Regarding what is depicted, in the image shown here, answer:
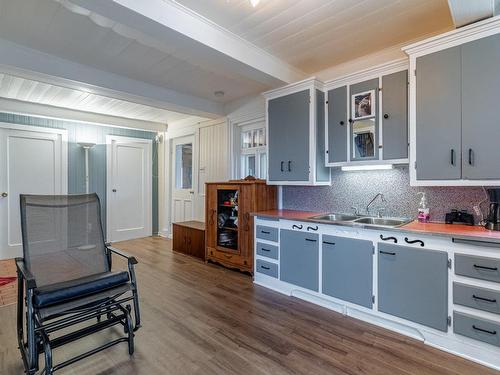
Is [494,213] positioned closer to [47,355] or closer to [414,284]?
[414,284]

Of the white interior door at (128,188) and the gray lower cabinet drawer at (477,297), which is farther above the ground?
the white interior door at (128,188)

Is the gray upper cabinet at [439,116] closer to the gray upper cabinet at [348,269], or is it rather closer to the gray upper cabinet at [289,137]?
the gray upper cabinet at [348,269]

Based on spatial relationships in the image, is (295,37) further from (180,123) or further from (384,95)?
(180,123)

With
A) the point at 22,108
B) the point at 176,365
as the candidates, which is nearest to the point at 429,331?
the point at 176,365

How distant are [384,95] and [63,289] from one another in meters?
3.09

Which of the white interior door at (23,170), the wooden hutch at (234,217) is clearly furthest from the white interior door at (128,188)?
the wooden hutch at (234,217)

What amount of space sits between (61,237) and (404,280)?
2823mm

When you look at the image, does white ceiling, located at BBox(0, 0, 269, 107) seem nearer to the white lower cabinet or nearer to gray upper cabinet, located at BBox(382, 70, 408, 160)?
gray upper cabinet, located at BBox(382, 70, 408, 160)

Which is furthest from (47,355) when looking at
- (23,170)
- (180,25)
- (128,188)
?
(128,188)

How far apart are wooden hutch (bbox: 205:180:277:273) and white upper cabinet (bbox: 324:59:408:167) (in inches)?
40.5

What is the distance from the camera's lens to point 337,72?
3.34 metres

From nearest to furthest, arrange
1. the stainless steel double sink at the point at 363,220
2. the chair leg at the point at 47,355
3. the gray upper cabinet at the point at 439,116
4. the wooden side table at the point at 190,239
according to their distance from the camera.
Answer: the chair leg at the point at 47,355 < the gray upper cabinet at the point at 439,116 < the stainless steel double sink at the point at 363,220 < the wooden side table at the point at 190,239

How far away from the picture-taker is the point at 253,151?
14.3ft

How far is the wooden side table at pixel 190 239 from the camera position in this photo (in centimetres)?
432
